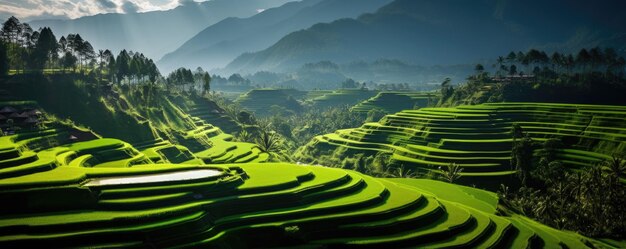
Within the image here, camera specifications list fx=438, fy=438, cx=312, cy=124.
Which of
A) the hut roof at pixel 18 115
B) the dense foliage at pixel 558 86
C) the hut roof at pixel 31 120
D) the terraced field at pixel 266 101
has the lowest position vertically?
the terraced field at pixel 266 101

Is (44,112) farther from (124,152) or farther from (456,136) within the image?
(456,136)

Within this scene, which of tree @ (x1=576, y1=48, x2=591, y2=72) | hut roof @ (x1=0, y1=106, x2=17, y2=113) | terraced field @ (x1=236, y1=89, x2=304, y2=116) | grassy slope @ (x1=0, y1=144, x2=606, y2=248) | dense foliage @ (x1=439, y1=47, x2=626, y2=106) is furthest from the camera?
terraced field @ (x1=236, y1=89, x2=304, y2=116)

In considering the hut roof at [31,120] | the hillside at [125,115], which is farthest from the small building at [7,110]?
the hillside at [125,115]

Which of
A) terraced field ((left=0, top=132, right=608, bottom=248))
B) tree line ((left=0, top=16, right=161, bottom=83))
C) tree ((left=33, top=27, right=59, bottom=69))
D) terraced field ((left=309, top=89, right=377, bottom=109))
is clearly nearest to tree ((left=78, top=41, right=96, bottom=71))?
tree line ((left=0, top=16, right=161, bottom=83))

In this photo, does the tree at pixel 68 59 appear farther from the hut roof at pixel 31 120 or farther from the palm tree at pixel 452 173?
the palm tree at pixel 452 173

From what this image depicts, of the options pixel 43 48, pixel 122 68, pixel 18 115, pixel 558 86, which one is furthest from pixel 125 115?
pixel 558 86

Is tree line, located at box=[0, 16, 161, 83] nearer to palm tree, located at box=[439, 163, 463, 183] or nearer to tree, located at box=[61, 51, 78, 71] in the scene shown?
tree, located at box=[61, 51, 78, 71]
